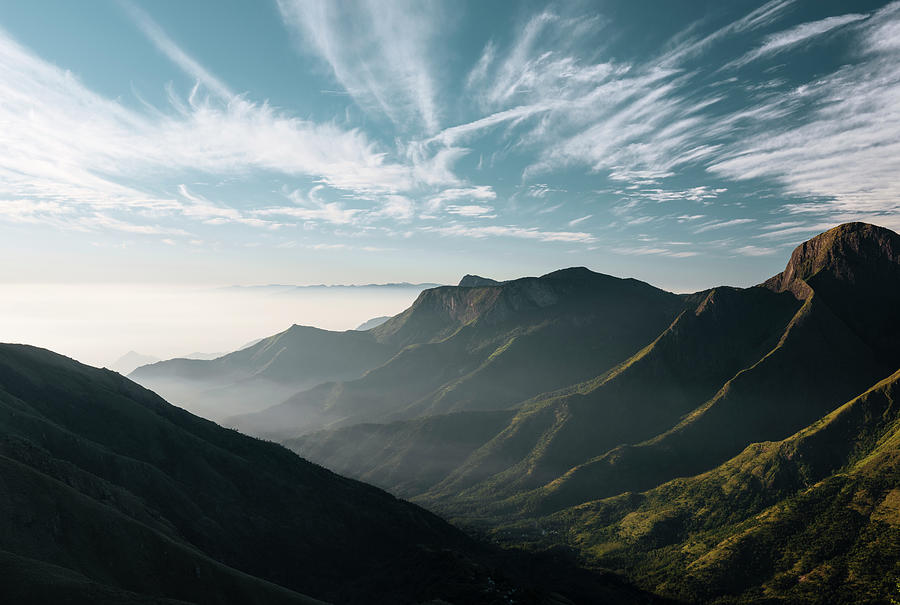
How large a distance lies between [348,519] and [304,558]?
23.1 metres

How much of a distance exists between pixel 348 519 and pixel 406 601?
4445 cm

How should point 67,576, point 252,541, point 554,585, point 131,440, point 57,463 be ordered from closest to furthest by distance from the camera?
point 67,576 → point 57,463 → point 252,541 → point 131,440 → point 554,585

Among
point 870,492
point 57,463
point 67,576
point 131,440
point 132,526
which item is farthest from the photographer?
point 870,492

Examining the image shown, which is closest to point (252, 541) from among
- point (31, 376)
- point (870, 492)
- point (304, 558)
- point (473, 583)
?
point (304, 558)

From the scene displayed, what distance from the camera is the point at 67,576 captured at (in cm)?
5766

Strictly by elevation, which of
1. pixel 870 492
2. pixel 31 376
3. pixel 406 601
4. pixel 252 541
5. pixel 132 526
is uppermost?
pixel 31 376

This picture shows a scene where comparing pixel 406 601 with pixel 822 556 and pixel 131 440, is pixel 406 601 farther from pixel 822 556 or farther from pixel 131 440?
pixel 822 556

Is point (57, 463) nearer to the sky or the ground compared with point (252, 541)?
nearer to the sky

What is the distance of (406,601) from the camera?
107812mm

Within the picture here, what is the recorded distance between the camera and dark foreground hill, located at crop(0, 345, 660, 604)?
70000 millimetres

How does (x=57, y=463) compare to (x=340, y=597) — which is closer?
(x=57, y=463)

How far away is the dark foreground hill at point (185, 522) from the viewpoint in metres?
70.0

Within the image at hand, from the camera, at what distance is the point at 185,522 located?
113188 mm

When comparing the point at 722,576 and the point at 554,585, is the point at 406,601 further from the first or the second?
the point at 722,576
